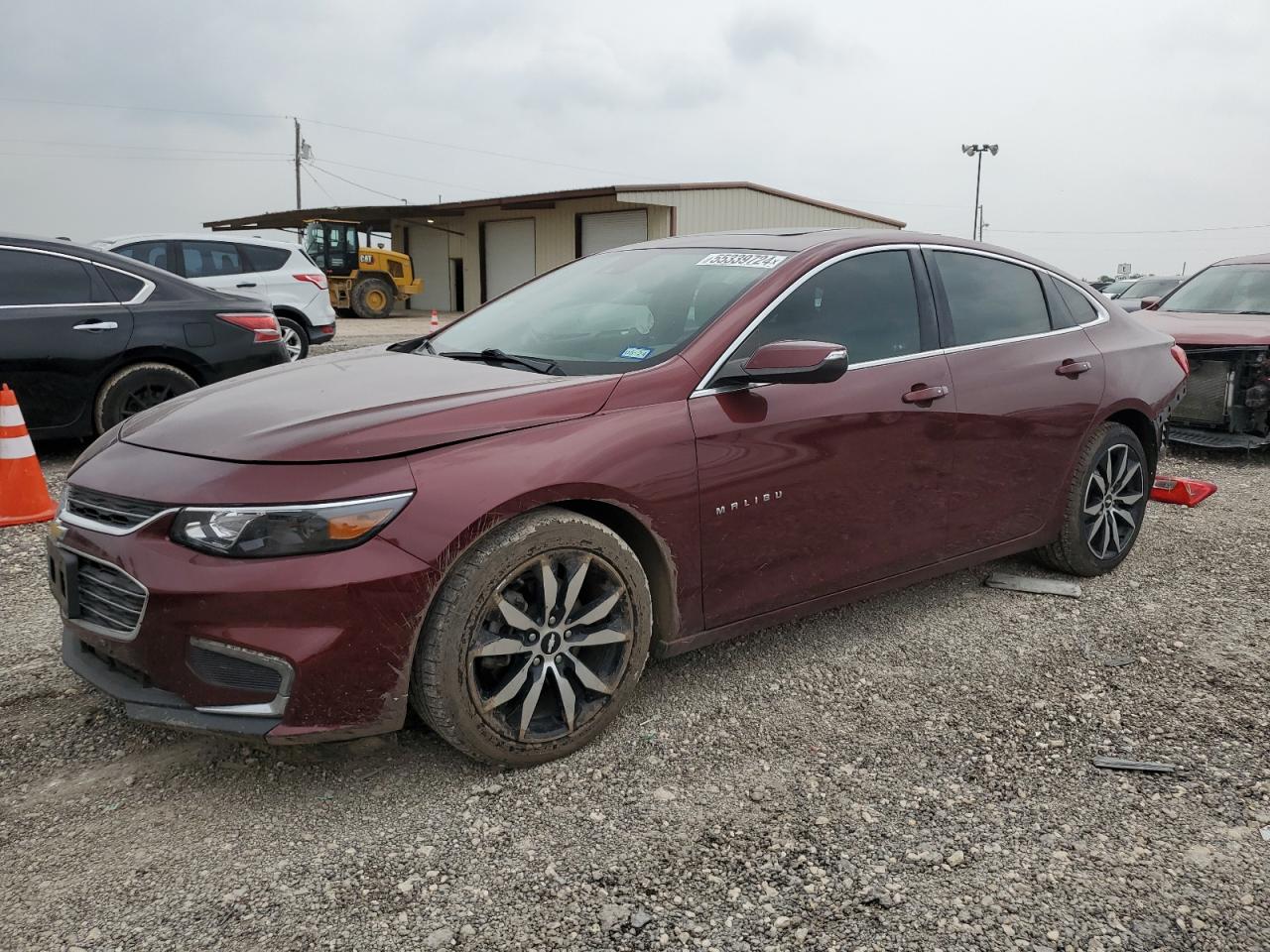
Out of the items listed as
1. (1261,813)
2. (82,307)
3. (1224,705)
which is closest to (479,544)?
(1261,813)

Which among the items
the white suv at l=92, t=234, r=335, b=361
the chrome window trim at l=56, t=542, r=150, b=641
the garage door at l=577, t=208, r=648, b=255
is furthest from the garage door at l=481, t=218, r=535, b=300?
the chrome window trim at l=56, t=542, r=150, b=641

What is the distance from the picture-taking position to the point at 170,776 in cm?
276

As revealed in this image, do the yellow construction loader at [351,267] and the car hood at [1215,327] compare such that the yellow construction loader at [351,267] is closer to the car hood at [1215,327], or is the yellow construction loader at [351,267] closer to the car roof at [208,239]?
the car roof at [208,239]

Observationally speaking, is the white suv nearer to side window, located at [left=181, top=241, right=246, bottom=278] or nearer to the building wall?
side window, located at [left=181, top=241, right=246, bottom=278]

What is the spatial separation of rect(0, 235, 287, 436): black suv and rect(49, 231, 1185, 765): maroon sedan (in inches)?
137

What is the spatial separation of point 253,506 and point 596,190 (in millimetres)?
24771

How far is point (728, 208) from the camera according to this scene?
2711 cm

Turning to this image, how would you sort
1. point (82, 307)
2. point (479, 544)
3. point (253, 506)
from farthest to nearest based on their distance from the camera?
1. point (82, 307)
2. point (479, 544)
3. point (253, 506)

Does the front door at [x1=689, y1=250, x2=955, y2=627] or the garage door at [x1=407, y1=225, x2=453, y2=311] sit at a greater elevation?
the garage door at [x1=407, y1=225, x2=453, y2=311]

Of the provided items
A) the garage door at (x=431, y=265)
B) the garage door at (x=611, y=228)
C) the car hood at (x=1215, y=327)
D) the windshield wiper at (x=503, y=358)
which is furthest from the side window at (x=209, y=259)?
the garage door at (x=431, y=265)

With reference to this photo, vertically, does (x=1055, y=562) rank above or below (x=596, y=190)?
below

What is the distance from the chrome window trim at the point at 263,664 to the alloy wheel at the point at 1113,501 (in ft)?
11.3

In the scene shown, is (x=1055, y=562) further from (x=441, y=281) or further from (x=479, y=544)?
(x=441, y=281)

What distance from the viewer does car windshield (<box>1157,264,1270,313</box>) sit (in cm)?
802
